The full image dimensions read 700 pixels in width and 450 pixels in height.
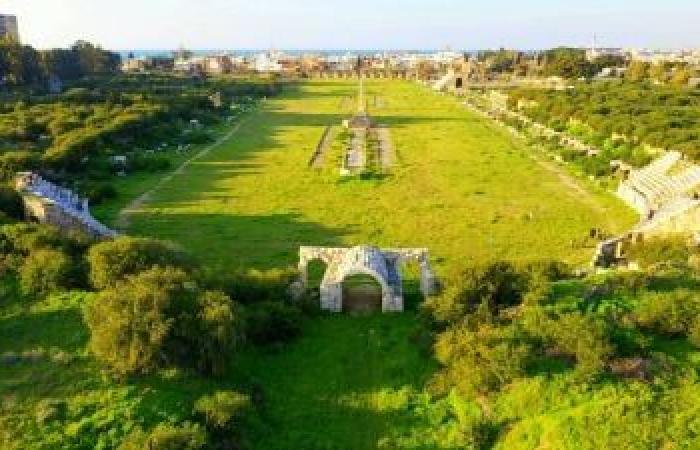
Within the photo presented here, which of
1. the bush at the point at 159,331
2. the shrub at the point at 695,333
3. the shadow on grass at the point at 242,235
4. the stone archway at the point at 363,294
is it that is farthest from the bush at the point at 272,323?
the shrub at the point at 695,333

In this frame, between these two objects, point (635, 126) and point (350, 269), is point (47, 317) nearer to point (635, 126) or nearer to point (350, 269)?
point (350, 269)

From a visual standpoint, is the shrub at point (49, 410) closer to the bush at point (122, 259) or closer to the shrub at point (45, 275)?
the bush at point (122, 259)

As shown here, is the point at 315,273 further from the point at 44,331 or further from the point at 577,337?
the point at 577,337

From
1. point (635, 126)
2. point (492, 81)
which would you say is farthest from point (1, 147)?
point (492, 81)

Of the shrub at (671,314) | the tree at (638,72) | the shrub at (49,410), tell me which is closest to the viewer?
the shrub at (49,410)

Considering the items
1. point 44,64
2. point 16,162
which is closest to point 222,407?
point 16,162

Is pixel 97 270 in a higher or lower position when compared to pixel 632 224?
higher

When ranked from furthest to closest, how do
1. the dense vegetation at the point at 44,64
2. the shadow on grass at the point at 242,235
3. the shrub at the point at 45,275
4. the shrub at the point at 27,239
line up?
the dense vegetation at the point at 44,64
the shadow on grass at the point at 242,235
the shrub at the point at 27,239
the shrub at the point at 45,275
